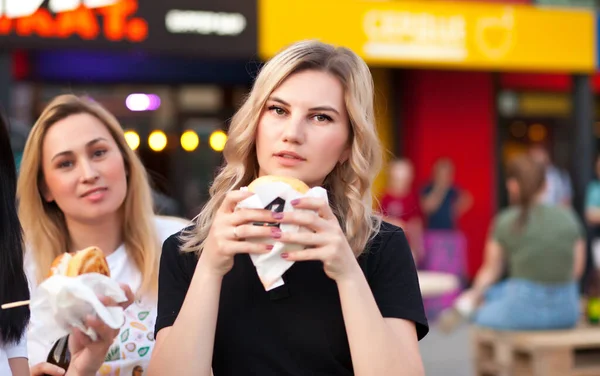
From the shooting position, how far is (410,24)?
426 inches

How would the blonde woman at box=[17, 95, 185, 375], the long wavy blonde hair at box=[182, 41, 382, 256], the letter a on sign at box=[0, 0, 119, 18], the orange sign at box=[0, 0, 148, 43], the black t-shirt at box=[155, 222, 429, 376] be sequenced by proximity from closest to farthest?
the black t-shirt at box=[155, 222, 429, 376]
the long wavy blonde hair at box=[182, 41, 382, 256]
the blonde woman at box=[17, 95, 185, 375]
the letter a on sign at box=[0, 0, 119, 18]
the orange sign at box=[0, 0, 148, 43]

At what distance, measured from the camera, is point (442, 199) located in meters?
11.2

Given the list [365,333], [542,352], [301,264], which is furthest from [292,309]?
[542,352]

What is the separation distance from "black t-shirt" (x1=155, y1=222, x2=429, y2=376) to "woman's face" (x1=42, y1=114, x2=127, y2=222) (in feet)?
2.23

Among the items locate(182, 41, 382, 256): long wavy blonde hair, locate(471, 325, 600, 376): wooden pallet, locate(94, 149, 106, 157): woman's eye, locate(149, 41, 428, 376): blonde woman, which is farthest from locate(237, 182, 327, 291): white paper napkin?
locate(471, 325, 600, 376): wooden pallet

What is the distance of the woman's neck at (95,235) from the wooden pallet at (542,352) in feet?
13.2

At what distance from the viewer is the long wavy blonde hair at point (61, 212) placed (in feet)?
9.59

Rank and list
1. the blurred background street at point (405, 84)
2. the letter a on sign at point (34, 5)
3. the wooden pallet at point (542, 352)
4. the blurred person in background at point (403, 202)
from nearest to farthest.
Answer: the wooden pallet at point (542, 352)
the letter a on sign at point (34, 5)
the blurred background street at point (405, 84)
the blurred person in background at point (403, 202)

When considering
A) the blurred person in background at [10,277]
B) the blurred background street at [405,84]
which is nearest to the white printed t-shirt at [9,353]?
the blurred person in background at [10,277]

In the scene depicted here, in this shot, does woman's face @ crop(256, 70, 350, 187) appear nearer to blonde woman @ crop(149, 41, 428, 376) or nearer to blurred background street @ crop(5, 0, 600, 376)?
blonde woman @ crop(149, 41, 428, 376)

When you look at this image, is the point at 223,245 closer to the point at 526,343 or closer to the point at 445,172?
the point at 526,343

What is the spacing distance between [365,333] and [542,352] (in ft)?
15.0

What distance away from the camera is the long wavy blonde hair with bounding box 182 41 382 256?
89.0 inches

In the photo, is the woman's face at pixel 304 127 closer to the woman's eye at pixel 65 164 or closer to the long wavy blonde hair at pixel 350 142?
the long wavy blonde hair at pixel 350 142
